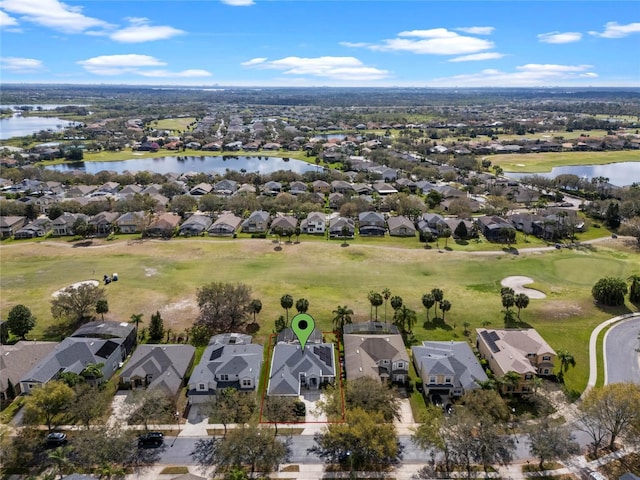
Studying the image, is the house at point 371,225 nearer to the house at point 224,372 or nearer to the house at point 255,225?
the house at point 255,225

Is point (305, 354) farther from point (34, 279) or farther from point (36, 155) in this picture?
point (36, 155)

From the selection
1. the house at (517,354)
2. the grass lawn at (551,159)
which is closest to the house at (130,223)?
the house at (517,354)

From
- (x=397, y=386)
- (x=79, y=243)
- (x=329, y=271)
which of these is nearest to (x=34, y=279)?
(x=79, y=243)

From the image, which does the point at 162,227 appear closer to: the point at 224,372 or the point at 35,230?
the point at 35,230

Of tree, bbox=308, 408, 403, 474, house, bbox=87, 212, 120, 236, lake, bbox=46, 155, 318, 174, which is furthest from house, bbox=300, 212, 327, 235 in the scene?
lake, bbox=46, 155, 318, 174

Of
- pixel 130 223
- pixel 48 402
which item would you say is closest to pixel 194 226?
pixel 130 223

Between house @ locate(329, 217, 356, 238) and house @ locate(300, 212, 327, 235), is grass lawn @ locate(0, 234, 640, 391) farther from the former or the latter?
house @ locate(300, 212, 327, 235)
